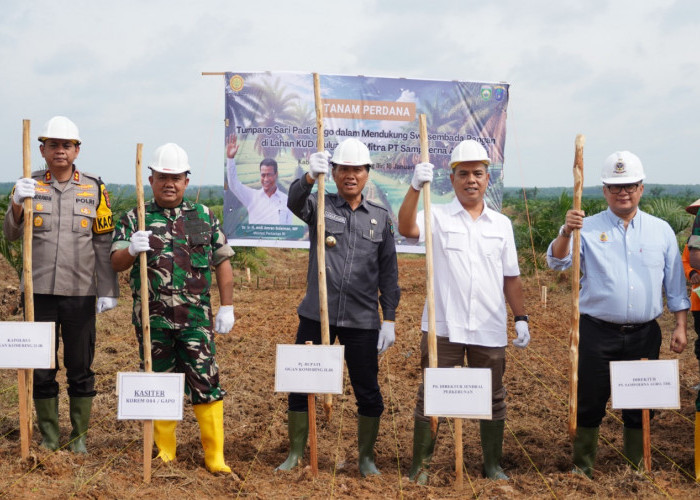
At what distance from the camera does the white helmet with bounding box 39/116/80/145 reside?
13.3 feet

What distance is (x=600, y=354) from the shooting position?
393 centimetres

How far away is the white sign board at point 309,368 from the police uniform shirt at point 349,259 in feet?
0.75

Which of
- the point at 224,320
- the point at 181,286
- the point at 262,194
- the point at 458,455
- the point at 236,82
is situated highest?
the point at 236,82

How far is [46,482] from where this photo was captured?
149 inches

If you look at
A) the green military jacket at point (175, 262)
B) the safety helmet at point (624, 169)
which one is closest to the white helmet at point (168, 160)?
the green military jacket at point (175, 262)

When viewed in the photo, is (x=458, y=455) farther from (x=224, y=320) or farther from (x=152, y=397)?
(x=152, y=397)

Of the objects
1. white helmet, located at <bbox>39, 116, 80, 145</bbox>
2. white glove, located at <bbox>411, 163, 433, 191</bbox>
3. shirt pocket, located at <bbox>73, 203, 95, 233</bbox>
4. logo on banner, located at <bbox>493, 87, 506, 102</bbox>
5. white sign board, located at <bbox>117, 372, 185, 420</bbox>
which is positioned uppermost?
logo on banner, located at <bbox>493, 87, 506, 102</bbox>

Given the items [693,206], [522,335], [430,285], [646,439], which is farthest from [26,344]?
[693,206]

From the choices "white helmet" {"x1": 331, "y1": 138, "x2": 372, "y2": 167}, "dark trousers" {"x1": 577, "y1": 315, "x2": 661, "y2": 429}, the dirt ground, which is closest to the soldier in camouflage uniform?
the dirt ground

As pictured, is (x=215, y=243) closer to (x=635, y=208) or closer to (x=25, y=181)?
(x=25, y=181)

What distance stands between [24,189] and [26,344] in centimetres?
85

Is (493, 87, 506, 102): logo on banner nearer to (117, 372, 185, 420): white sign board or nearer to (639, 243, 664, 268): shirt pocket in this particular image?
(639, 243, 664, 268): shirt pocket

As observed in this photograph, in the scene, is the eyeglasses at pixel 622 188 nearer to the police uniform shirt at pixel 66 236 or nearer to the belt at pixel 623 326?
the belt at pixel 623 326

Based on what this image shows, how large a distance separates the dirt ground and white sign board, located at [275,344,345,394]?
543mm
